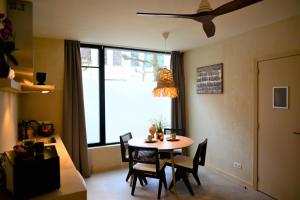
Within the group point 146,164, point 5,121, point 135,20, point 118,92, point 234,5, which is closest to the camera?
point 234,5

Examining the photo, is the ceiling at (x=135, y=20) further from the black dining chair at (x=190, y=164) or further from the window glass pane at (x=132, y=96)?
the black dining chair at (x=190, y=164)

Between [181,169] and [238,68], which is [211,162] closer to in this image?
[181,169]

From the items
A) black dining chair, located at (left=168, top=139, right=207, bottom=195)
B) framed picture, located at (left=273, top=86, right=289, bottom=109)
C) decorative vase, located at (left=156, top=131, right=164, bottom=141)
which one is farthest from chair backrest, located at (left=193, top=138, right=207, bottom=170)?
framed picture, located at (left=273, top=86, right=289, bottom=109)

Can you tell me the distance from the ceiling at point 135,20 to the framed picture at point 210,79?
56 cm

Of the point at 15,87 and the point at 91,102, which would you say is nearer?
the point at 15,87

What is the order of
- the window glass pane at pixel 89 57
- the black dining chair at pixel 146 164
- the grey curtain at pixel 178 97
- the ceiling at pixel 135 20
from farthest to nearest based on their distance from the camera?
the grey curtain at pixel 178 97 < the window glass pane at pixel 89 57 < the black dining chair at pixel 146 164 < the ceiling at pixel 135 20

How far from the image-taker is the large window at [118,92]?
453 cm

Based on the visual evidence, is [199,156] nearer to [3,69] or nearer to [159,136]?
[159,136]

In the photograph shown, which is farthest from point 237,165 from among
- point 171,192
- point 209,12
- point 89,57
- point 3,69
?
point 3,69

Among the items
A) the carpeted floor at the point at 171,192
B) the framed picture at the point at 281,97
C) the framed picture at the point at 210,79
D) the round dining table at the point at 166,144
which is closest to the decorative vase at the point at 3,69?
the round dining table at the point at 166,144

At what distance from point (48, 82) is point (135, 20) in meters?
2.06

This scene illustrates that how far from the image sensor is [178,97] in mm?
5188

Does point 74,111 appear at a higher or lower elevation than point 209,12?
lower

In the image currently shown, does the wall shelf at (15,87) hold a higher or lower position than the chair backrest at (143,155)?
higher
